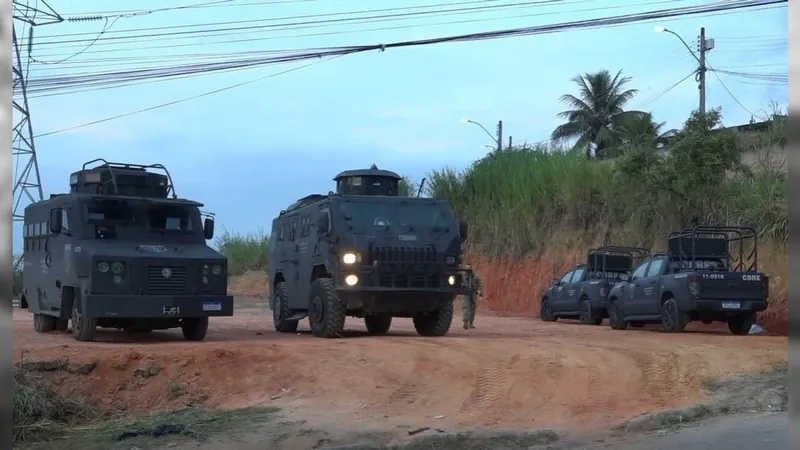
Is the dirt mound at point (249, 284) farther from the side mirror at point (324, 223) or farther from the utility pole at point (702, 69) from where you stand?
the side mirror at point (324, 223)

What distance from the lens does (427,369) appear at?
42.3ft

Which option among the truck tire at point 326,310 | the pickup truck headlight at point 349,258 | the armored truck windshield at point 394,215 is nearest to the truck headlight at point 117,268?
the truck tire at point 326,310

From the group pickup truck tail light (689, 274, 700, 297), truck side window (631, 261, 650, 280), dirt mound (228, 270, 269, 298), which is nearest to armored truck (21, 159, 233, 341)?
pickup truck tail light (689, 274, 700, 297)

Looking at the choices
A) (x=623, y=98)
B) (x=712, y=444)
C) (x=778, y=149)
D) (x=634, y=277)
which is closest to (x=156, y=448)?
(x=712, y=444)

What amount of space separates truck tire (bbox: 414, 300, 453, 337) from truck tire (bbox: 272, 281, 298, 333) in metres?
2.91

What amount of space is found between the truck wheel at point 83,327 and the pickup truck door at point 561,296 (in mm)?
13719

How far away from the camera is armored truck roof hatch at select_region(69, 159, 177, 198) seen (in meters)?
17.9

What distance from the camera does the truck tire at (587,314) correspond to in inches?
961

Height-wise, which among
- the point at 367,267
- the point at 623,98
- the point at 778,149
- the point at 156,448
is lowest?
the point at 156,448

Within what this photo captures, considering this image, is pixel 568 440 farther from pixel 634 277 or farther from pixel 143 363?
pixel 634 277

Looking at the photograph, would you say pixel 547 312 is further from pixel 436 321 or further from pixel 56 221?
pixel 56 221

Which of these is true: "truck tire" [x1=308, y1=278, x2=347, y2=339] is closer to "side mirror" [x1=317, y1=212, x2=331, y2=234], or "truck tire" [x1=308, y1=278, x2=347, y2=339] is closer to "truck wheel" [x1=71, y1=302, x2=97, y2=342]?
"side mirror" [x1=317, y1=212, x2=331, y2=234]

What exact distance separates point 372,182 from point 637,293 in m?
6.66

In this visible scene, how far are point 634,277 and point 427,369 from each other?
10.2 m
